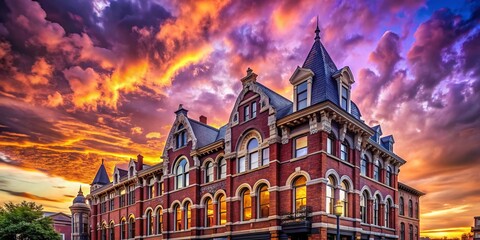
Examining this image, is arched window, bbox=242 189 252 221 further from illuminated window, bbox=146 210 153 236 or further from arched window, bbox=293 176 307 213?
illuminated window, bbox=146 210 153 236

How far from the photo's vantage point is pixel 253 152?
100ft

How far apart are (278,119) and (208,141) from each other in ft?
38.9

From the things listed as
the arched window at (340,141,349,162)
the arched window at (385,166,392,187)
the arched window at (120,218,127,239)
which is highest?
the arched window at (340,141,349,162)

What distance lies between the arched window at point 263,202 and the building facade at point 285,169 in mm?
74

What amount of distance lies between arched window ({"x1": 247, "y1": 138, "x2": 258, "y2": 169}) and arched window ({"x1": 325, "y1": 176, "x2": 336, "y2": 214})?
6.29 m

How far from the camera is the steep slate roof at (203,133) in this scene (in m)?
37.4

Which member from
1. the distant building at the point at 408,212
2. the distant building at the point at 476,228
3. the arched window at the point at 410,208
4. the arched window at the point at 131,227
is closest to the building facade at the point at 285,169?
the arched window at the point at 131,227

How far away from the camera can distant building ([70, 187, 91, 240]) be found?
6269cm

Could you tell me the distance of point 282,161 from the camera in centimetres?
2789

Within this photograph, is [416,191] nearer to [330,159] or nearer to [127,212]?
[330,159]

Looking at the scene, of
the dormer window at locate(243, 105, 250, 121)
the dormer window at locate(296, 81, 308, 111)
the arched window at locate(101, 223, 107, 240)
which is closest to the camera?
the dormer window at locate(296, 81, 308, 111)

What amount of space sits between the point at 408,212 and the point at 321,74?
25.6m

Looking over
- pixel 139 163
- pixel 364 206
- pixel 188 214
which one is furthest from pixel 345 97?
pixel 139 163

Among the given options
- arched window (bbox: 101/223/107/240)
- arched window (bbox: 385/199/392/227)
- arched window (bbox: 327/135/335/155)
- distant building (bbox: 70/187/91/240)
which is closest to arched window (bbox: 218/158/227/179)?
arched window (bbox: 327/135/335/155)
